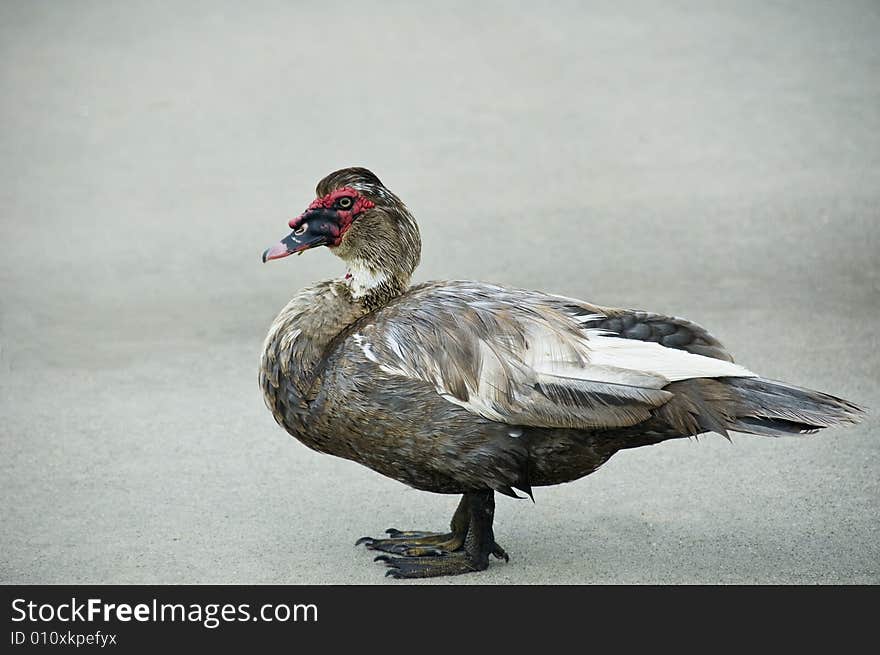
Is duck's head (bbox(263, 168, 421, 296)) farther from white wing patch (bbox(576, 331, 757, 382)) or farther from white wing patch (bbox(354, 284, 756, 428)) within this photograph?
white wing patch (bbox(576, 331, 757, 382))

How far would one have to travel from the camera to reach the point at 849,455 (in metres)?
5.60

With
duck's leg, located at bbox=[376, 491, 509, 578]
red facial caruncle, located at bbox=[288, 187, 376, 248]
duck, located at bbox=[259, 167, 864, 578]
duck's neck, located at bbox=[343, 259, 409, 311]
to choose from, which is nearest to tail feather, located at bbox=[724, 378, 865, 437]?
duck, located at bbox=[259, 167, 864, 578]

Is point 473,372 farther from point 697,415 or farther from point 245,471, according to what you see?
point 245,471

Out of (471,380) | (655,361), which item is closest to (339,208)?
(471,380)

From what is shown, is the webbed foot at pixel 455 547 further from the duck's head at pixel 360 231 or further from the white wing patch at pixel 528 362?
the duck's head at pixel 360 231

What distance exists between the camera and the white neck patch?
4.65m

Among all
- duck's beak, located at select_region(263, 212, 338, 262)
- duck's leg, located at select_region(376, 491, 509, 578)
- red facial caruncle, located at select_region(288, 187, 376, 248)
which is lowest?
duck's leg, located at select_region(376, 491, 509, 578)

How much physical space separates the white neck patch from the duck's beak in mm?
150

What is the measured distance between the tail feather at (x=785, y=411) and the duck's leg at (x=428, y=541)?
107 centimetres

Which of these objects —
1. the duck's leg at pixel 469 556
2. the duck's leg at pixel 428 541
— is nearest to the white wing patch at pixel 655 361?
the duck's leg at pixel 469 556

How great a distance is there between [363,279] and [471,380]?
2.02 feet

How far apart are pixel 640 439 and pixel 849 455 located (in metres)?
1.68

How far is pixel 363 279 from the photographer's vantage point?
465cm

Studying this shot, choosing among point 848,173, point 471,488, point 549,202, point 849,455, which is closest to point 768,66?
point 848,173
